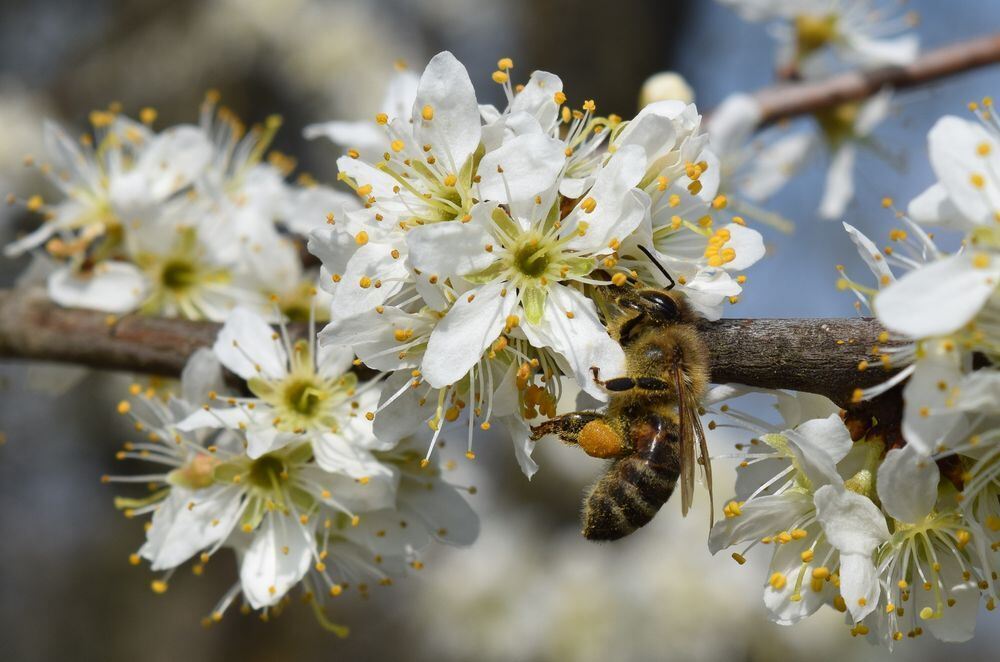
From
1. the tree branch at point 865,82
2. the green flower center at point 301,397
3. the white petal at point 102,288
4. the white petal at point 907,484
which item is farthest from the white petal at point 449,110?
the tree branch at point 865,82

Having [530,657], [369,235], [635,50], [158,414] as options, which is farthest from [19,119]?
[369,235]

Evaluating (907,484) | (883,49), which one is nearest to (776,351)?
(907,484)

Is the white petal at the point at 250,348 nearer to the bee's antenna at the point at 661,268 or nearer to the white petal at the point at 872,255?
the bee's antenna at the point at 661,268

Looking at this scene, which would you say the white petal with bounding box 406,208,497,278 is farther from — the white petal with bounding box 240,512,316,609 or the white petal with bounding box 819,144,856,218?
the white petal with bounding box 819,144,856,218

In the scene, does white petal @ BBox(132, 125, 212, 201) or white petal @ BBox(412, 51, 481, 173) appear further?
white petal @ BBox(132, 125, 212, 201)

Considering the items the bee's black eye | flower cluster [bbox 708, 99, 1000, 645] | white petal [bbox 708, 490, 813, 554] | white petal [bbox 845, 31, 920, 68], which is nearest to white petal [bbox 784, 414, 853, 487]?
flower cluster [bbox 708, 99, 1000, 645]

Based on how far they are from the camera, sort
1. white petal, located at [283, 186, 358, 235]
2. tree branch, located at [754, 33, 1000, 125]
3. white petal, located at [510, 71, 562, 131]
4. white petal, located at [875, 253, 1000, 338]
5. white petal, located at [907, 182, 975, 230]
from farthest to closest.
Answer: tree branch, located at [754, 33, 1000, 125]
white petal, located at [283, 186, 358, 235]
white petal, located at [510, 71, 562, 131]
white petal, located at [907, 182, 975, 230]
white petal, located at [875, 253, 1000, 338]

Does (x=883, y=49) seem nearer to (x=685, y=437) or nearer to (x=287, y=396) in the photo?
(x=685, y=437)
